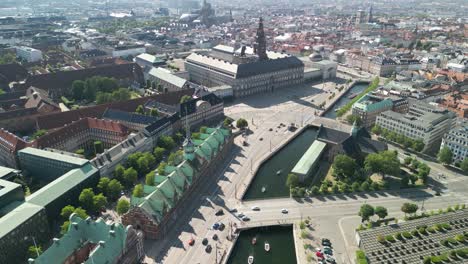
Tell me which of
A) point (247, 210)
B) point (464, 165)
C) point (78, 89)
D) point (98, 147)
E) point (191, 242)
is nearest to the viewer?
point (191, 242)

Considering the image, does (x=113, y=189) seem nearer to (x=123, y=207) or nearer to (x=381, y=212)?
(x=123, y=207)

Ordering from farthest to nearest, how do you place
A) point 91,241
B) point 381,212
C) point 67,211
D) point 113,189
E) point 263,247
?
1. point 113,189
2. point 381,212
3. point 67,211
4. point 263,247
5. point 91,241

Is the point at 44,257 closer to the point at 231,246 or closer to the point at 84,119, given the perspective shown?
the point at 231,246

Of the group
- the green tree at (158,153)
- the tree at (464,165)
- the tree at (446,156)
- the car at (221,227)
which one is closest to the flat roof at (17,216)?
the car at (221,227)

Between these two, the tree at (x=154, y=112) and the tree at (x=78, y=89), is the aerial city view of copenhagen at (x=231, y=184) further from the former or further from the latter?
the tree at (x=78, y=89)

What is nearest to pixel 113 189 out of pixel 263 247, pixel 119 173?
pixel 119 173

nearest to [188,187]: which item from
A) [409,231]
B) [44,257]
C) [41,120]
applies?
[44,257]

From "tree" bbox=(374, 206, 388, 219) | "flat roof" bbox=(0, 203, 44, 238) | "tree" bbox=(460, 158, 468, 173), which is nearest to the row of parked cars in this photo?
"tree" bbox=(374, 206, 388, 219)
